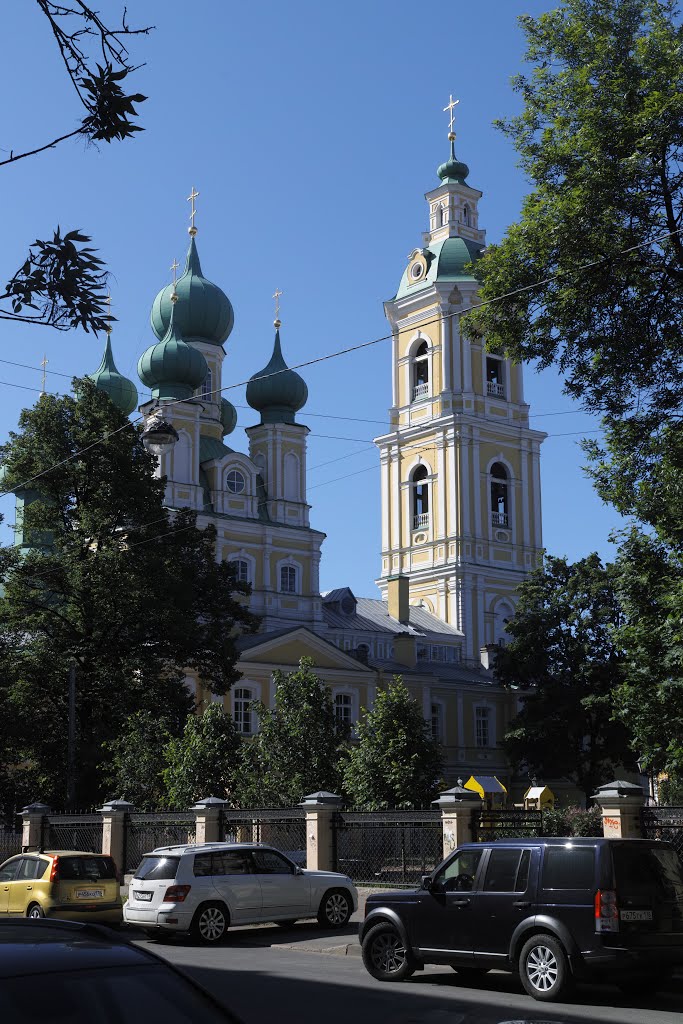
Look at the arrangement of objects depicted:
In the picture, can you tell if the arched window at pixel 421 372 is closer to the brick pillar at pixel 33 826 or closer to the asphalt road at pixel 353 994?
the brick pillar at pixel 33 826

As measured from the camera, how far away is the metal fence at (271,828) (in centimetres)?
2252

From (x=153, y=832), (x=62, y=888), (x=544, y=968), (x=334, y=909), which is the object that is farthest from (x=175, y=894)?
(x=153, y=832)

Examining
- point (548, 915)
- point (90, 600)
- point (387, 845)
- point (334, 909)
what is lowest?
point (334, 909)

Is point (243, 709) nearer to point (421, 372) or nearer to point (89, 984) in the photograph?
point (421, 372)

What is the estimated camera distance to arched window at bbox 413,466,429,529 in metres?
72.3

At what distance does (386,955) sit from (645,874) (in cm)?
302

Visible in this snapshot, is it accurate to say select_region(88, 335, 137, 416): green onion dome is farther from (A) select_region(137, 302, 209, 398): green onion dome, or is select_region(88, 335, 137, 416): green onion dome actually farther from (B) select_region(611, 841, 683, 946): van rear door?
(B) select_region(611, 841, 683, 946): van rear door

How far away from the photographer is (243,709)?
181ft

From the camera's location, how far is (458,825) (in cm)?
1941

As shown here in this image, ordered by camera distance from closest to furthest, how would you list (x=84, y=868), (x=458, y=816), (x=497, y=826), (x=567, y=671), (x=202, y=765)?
(x=84, y=868)
(x=458, y=816)
(x=497, y=826)
(x=202, y=765)
(x=567, y=671)

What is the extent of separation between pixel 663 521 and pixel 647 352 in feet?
9.08

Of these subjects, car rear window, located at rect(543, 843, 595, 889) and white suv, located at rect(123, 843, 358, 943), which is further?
white suv, located at rect(123, 843, 358, 943)

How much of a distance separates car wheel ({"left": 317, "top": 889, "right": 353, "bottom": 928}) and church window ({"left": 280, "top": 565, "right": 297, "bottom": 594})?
150ft

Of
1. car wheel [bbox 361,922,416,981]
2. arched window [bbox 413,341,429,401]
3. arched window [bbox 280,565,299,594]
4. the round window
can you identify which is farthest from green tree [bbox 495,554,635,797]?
car wheel [bbox 361,922,416,981]
